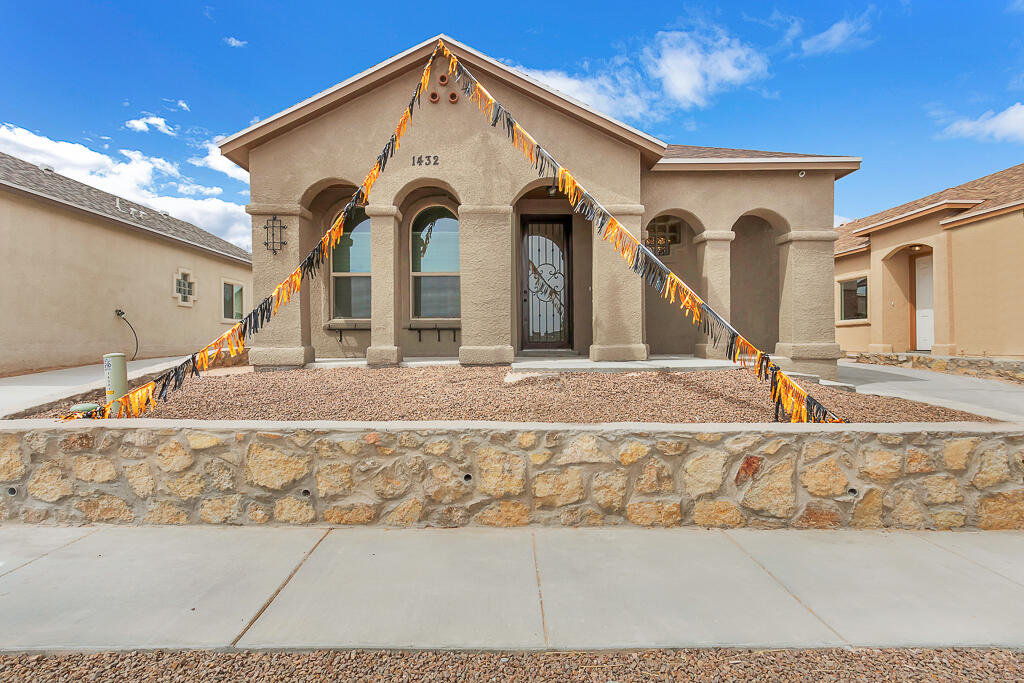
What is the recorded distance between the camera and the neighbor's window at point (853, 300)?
1437cm

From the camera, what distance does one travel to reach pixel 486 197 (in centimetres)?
713

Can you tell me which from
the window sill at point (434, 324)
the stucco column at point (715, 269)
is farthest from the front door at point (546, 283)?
the stucco column at point (715, 269)

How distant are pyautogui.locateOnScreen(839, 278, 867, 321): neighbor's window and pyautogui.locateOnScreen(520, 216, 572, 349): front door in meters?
10.8

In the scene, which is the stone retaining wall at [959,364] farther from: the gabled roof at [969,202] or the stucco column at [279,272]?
the stucco column at [279,272]

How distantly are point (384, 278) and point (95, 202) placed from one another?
34.2 ft

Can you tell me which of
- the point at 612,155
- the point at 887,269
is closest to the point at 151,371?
the point at 612,155

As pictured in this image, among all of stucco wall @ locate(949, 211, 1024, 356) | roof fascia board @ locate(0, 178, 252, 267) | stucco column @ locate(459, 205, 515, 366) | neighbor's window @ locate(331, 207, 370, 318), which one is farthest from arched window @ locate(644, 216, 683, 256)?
roof fascia board @ locate(0, 178, 252, 267)

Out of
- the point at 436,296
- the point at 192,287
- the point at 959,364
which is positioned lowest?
the point at 959,364

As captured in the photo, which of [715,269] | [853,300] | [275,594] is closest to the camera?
[275,594]

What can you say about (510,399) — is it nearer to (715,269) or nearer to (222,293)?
(715,269)

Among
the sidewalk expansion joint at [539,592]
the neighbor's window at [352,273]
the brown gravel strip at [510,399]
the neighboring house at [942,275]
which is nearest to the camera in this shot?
the sidewalk expansion joint at [539,592]

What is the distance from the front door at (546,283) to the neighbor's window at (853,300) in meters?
10.8

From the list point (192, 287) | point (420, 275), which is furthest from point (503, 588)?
point (192, 287)

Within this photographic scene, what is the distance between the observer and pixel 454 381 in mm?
5504
